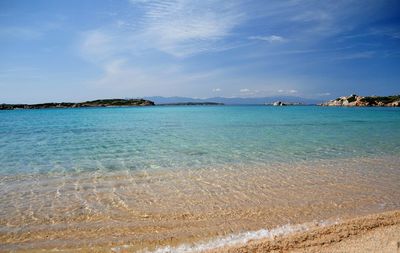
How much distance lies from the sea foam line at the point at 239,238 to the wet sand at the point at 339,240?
0.22 m

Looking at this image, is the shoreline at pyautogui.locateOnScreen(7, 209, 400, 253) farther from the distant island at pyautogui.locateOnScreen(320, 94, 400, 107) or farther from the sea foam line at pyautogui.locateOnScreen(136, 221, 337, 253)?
the distant island at pyautogui.locateOnScreen(320, 94, 400, 107)

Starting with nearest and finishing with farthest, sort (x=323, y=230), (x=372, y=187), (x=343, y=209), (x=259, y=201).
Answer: (x=323, y=230), (x=343, y=209), (x=259, y=201), (x=372, y=187)

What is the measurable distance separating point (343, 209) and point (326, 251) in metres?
2.80

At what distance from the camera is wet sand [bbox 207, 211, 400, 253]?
4938 mm

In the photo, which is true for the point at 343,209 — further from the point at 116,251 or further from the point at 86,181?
the point at 86,181

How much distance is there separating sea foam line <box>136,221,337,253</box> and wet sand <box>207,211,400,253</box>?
22 cm

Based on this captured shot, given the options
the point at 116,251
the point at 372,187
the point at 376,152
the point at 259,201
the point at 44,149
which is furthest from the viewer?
the point at 44,149

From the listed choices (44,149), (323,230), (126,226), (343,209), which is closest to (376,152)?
(343,209)

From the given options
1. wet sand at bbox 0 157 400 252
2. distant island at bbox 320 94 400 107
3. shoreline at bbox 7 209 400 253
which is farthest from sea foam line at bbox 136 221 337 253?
distant island at bbox 320 94 400 107

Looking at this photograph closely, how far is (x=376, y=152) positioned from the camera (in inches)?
601

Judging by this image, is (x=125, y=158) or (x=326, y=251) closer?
(x=326, y=251)

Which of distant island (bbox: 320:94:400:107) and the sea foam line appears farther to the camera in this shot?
distant island (bbox: 320:94:400:107)

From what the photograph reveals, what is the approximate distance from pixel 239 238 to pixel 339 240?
184 centimetres

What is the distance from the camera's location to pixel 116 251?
5246 mm
